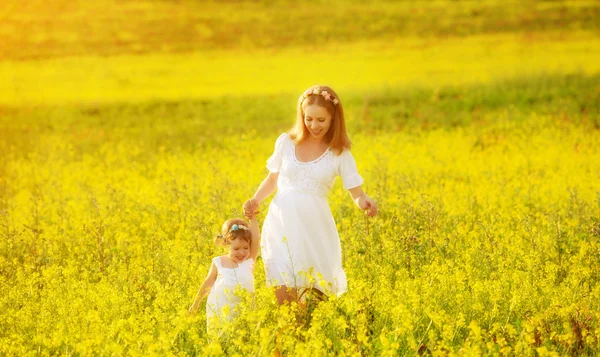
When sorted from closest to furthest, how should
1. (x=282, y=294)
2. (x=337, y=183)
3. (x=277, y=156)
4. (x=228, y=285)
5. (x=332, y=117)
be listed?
(x=228, y=285) → (x=282, y=294) → (x=332, y=117) → (x=277, y=156) → (x=337, y=183)

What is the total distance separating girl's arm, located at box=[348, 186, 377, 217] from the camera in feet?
20.0

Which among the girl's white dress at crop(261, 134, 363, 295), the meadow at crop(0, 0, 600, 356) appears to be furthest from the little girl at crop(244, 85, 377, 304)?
the meadow at crop(0, 0, 600, 356)

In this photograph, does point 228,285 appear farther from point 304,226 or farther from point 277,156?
point 277,156

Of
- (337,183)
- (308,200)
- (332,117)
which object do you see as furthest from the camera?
(337,183)

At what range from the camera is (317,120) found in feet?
19.9

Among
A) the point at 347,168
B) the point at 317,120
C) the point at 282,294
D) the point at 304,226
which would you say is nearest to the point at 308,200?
the point at 304,226

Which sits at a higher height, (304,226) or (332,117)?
(332,117)

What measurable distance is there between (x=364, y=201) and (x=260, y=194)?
770mm

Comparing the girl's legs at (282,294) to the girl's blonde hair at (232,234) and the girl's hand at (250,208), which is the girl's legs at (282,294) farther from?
the girl's hand at (250,208)

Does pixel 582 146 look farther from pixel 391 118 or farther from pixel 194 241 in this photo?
pixel 194 241

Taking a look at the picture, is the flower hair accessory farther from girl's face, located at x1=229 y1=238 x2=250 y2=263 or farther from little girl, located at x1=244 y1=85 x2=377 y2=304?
girl's face, located at x1=229 y1=238 x2=250 y2=263

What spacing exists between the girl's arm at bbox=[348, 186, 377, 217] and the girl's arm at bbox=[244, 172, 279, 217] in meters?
0.61

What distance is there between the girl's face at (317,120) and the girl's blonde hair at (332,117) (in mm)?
31

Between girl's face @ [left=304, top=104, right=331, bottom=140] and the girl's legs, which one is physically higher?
girl's face @ [left=304, top=104, right=331, bottom=140]
